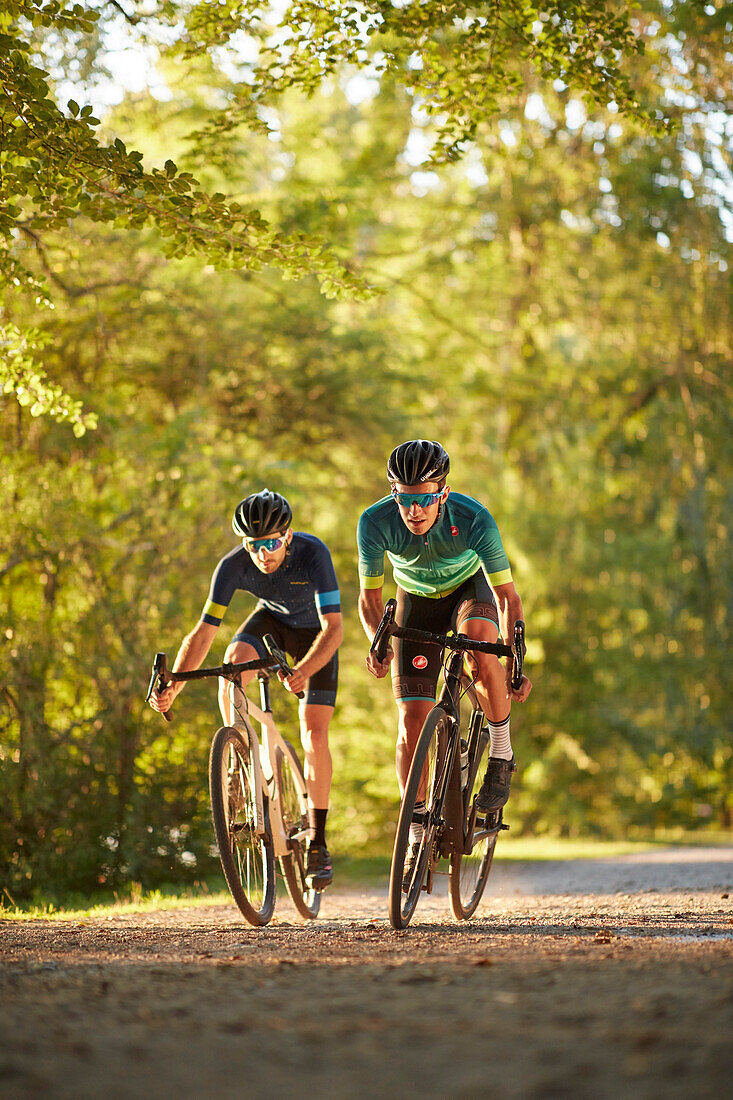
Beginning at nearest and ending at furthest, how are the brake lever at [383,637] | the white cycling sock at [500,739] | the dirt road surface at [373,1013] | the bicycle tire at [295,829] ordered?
the dirt road surface at [373,1013], the brake lever at [383,637], the white cycling sock at [500,739], the bicycle tire at [295,829]

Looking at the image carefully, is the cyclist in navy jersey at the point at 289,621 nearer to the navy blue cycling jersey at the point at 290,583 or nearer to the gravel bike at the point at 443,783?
the navy blue cycling jersey at the point at 290,583

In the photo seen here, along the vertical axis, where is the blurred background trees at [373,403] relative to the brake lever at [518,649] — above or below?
above

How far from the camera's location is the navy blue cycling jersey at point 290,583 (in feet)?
21.1

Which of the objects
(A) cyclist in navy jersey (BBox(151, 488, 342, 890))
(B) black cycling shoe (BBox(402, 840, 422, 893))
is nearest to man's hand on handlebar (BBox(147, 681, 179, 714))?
(A) cyclist in navy jersey (BBox(151, 488, 342, 890))

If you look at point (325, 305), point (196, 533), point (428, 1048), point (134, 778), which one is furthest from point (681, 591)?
point (428, 1048)

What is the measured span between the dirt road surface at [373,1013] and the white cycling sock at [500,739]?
990 mm

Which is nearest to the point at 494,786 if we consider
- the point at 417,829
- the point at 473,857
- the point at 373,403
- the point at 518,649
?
the point at 473,857

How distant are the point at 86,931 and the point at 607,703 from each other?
40.6 ft

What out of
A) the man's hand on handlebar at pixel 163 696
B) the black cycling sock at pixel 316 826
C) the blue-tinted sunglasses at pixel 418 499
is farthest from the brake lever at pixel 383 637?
the black cycling sock at pixel 316 826

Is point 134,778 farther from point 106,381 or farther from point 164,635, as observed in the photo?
point 106,381

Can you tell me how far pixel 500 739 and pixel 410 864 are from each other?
39.1 inches

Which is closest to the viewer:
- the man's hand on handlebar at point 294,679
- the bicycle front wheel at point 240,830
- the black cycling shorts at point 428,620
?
the bicycle front wheel at point 240,830

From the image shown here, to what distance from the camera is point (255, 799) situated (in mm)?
6293

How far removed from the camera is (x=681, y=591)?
17031 millimetres
